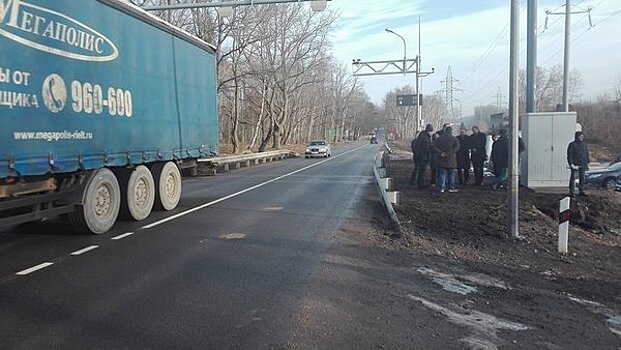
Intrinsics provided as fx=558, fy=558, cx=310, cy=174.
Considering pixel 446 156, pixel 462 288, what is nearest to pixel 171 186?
pixel 446 156

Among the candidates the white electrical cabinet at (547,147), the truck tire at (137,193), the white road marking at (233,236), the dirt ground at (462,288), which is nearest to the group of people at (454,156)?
the white electrical cabinet at (547,147)

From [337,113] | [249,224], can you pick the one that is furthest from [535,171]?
[337,113]

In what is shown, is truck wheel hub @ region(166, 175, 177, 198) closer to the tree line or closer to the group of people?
the group of people

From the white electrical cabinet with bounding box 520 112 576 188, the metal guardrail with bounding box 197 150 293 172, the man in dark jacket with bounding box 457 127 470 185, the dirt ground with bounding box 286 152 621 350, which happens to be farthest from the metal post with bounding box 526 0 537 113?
the metal guardrail with bounding box 197 150 293 172

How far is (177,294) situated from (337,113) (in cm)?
9858

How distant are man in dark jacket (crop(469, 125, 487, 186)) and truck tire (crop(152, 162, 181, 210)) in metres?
8.86

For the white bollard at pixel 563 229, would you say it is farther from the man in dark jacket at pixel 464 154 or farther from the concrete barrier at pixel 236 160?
the concrete barrier at pixel 236 160

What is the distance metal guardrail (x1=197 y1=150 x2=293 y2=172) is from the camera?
87.6ft

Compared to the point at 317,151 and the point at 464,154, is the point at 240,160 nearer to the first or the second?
the point at 317,151

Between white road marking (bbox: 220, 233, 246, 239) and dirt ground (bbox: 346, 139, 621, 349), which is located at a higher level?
white road marking (bbox: 220, 233, 246, 239)

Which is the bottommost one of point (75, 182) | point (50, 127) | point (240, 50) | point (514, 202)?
point (514, 202)

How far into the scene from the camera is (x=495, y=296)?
5.95 meters

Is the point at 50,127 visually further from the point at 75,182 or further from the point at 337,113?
the point at 337,113

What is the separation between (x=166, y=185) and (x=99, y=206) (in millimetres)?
2883
